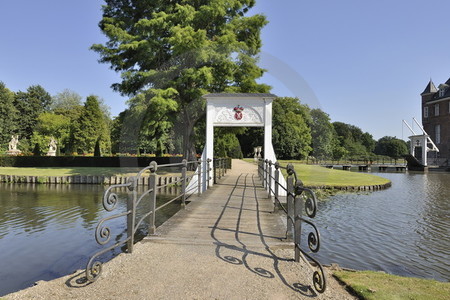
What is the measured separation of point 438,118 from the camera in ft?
142

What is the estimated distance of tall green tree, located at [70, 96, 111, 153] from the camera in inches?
1671

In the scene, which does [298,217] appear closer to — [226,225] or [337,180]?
[226,225]

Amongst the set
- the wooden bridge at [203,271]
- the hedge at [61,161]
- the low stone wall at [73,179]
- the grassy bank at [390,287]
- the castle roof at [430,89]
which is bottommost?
the low stone wall at [73,179]

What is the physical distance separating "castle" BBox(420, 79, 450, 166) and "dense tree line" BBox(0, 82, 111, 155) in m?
48.2

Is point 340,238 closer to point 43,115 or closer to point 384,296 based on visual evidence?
point 384,296

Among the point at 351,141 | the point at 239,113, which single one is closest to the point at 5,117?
the point at 239,113

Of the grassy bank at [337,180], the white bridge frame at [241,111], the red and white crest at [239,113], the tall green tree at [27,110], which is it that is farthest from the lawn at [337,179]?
the tall green tree at [27,110]

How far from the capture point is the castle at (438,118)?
136 feet

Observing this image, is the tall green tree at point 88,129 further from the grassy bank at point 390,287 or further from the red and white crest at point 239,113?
the grassy bank at point 390,287

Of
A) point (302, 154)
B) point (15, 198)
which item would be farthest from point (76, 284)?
point (302, 154)

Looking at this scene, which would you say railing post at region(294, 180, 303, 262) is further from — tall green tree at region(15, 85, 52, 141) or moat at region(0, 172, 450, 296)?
tall green tree at region(15, 85, 52, 141)

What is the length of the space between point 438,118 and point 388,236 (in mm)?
45679

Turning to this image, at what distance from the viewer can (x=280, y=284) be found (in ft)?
9.23

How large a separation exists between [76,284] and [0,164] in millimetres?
33040
